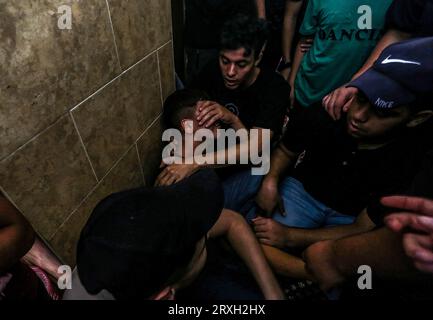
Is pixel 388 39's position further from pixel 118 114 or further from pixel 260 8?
pixel 118 114

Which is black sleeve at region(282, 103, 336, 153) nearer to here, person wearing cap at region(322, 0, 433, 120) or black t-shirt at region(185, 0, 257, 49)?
person wearing cap at region(322, 0, 433, 120)

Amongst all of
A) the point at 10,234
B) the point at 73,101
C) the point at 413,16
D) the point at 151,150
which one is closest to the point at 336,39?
the point at 413,16

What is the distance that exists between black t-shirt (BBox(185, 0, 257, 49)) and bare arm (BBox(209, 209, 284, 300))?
1.71 meters

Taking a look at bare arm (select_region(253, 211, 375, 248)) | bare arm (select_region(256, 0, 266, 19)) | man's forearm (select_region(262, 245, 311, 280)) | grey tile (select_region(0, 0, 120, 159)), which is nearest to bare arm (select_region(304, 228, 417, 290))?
man's forearm (select_region(262, 245, 311, 280))

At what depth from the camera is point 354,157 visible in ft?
5.51

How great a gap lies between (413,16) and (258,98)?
116 cm

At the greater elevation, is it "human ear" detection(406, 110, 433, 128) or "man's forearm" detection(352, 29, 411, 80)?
"man's forearm" detection(352, 29, 411, 80)

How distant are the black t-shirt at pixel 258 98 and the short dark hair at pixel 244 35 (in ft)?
0.75

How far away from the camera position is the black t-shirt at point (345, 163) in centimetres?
155

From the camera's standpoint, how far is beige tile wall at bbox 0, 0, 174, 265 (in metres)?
0.80

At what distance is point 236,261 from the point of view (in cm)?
142

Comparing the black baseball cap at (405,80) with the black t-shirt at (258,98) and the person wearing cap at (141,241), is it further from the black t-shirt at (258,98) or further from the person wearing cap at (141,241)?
the person wearing cap at (141,241)
